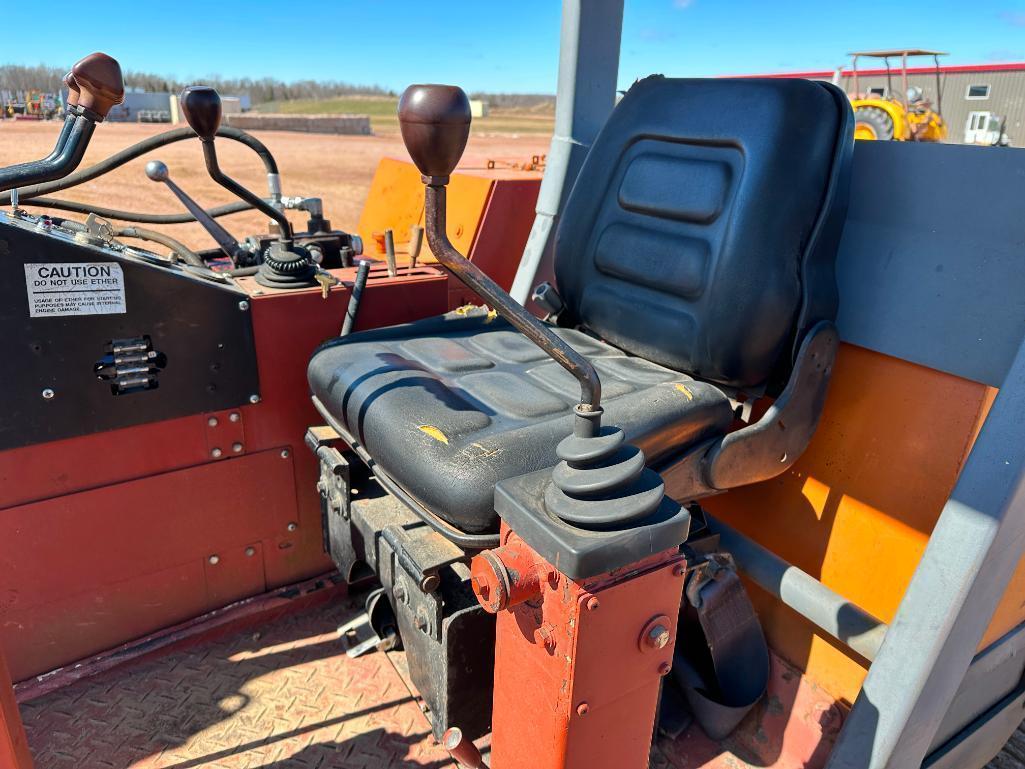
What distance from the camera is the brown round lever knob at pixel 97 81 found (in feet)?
3.10

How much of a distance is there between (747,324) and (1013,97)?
62.6 ft

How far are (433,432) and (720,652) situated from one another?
763 mm

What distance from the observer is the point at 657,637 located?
93 centimetres

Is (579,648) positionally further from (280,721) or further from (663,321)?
(280,721)

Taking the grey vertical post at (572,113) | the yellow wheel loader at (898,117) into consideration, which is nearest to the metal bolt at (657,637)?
the grey vertical post at (572,113)

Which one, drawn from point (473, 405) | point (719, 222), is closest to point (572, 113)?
point (719, 222)

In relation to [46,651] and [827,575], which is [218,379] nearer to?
[46,651]

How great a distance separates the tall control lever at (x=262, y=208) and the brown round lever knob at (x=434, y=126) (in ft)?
2.87

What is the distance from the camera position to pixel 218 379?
1.56 m

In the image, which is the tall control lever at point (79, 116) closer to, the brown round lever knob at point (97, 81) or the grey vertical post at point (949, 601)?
the brown round lever knob at point (97, 81)

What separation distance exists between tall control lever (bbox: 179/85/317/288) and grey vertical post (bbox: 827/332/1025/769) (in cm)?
134

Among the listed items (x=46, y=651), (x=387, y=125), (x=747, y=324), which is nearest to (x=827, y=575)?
(x=747, y=324)

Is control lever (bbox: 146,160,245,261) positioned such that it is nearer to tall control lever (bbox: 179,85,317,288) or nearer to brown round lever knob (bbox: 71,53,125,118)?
tall control lever (bbox: 179,85,317,288)

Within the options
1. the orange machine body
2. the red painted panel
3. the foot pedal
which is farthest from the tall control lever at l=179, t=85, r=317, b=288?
the foot pedal
